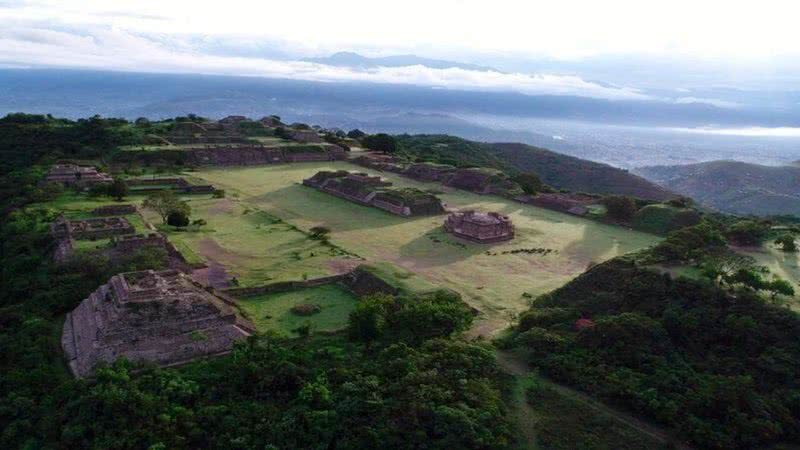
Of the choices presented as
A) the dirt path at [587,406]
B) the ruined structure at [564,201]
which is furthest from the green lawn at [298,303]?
the ruined structure at [564,201]

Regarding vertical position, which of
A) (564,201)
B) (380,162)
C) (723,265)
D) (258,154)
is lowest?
(258,154)

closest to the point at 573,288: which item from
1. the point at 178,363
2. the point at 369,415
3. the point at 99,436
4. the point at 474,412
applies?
the point at 474,412

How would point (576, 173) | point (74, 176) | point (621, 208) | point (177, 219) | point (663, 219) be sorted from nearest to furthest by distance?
1. point (177, 219)
2. point (663, 219)
3. point (621, 208)
4. point (74, 176)
5. point (576, 173)

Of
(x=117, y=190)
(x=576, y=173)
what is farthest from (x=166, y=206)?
(x=576, y=173)

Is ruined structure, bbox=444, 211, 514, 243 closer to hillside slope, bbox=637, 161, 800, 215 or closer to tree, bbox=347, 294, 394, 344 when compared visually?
tree, bbox=347, 294, 394, 344

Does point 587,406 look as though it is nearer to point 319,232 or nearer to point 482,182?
point 319,232

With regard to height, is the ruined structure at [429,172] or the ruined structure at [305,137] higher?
the ruined structure at [305,137]

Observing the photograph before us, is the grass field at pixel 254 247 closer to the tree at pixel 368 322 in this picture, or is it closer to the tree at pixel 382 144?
the tree at pixel 368 322
